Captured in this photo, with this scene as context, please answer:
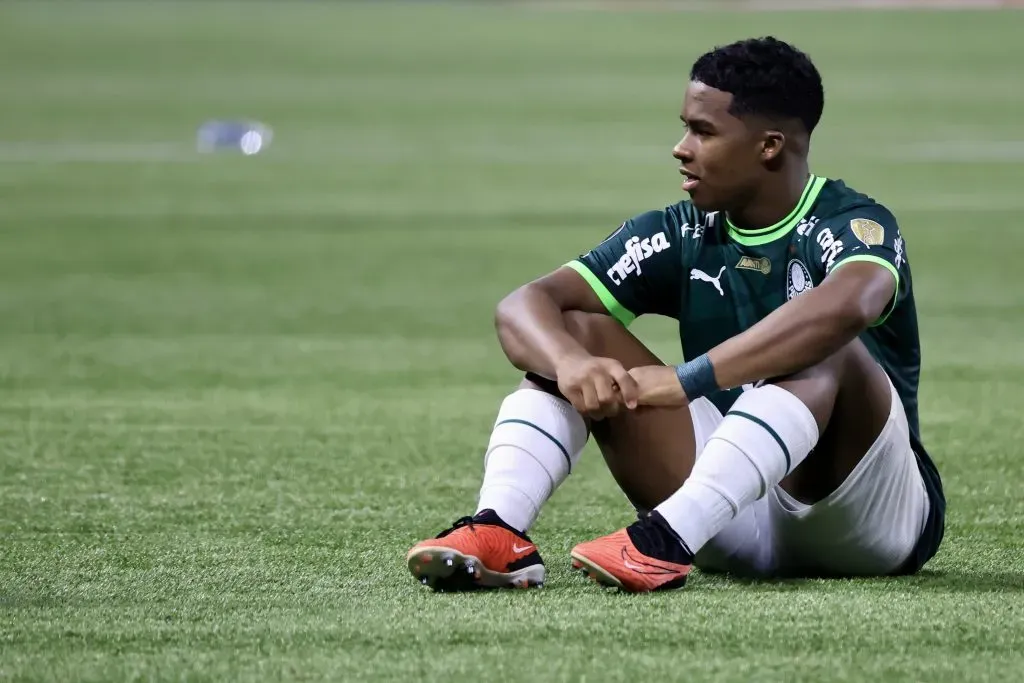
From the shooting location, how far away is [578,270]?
11.6ft

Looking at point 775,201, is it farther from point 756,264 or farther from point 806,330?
point 806,330

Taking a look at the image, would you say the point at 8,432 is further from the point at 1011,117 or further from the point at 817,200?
the point at 1011,117

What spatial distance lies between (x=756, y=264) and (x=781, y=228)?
0.08 metres

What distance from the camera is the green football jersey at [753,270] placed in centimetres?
328

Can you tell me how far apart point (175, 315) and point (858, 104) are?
1410 cm

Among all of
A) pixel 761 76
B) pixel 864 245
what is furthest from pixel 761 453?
pixel 761 76

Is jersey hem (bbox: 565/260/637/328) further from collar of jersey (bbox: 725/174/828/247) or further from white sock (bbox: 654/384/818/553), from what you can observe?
white sock (bbox: 654/384/818/553)

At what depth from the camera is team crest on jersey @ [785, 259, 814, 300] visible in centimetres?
334

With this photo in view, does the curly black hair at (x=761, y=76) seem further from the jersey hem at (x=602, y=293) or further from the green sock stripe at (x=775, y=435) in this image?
the green sock stripe at (x=775, y=435)

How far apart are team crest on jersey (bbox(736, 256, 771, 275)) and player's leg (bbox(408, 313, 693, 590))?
0.24 m

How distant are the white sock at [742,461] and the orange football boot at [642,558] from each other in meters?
0.02

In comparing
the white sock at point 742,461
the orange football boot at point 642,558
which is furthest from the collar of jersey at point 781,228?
the orange football boot at point 642,558

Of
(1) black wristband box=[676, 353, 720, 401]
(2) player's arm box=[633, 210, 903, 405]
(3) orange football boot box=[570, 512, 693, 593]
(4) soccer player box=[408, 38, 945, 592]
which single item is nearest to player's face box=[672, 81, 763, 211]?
(4) soccer player box=[408, 38, 945, 592]

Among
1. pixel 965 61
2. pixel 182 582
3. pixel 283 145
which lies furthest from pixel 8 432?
pixel 965 61
